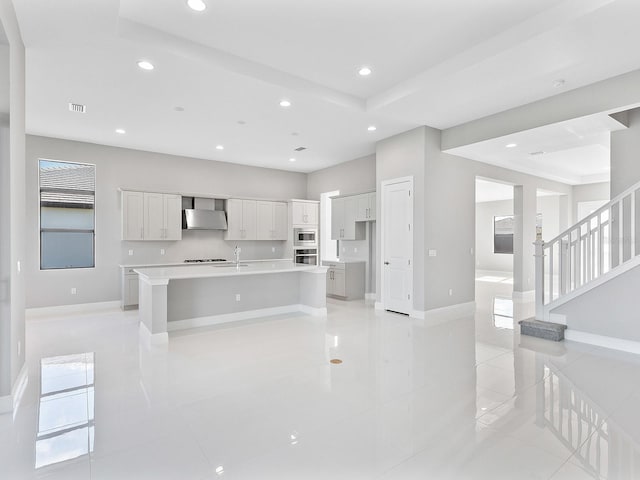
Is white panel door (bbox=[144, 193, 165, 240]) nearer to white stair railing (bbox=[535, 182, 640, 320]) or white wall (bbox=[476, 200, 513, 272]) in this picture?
white stair railing (bbox=[535, 182, 640, 320])

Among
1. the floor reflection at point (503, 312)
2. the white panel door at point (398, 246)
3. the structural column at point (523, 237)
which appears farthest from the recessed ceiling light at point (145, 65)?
the structural column at point (523, 237)

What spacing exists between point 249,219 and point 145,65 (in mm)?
4749

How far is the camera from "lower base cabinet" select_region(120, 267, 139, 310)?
650cm

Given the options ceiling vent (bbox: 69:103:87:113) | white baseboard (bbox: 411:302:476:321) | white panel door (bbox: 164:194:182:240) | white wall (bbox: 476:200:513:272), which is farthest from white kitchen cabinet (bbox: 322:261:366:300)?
white wall (bbox: 476:200:513:272)

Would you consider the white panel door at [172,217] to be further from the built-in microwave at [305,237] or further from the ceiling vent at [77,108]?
the built-in microwave at [305,237]

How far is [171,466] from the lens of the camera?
199 centimetres

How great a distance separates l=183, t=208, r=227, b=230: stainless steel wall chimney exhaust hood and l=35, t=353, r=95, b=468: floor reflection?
13.0 ft

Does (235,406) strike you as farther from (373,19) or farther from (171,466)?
(373,19)

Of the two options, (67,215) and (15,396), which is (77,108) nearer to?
(67,215)

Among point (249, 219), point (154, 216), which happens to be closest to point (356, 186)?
point (249, 219)

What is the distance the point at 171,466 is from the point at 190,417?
0.56 m

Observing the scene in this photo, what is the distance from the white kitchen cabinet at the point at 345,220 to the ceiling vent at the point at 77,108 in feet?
16.4

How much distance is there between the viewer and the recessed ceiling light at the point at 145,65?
3.62 meters

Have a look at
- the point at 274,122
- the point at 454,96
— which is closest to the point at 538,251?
the point at 454,96
